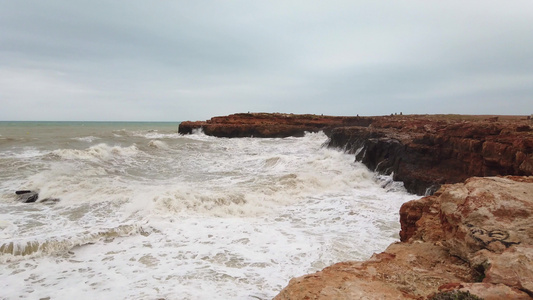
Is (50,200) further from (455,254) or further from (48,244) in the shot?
(455,254)

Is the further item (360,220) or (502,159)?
(502,159)

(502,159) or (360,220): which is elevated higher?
(502,159)

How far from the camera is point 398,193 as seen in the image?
1127 centimetres

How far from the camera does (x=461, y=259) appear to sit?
3.55m

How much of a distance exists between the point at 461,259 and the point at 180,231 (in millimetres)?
5557

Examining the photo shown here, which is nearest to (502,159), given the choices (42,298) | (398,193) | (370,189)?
(398,193)

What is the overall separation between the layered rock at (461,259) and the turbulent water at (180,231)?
1664 millimetres

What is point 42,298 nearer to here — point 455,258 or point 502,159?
point 455,258

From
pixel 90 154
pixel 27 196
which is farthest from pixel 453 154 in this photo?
pixel 90 154

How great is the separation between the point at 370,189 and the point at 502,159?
4.40 metres

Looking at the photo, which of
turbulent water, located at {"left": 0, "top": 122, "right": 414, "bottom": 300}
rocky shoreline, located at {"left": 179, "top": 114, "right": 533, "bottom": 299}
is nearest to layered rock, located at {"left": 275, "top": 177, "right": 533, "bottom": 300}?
rocky shoreline, located at {"left": 179, "top": 114, "right": 533, "bottom": 299}

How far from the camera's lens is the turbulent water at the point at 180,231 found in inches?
193

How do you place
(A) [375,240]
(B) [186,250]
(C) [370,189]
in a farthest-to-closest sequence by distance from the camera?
(C) [370,189] < (A) [375,240] < (B) [186,250]

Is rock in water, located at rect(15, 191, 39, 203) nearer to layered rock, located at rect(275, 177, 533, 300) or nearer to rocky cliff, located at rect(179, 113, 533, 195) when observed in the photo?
layered rock, located at rect(275, 177, 533, 300)
